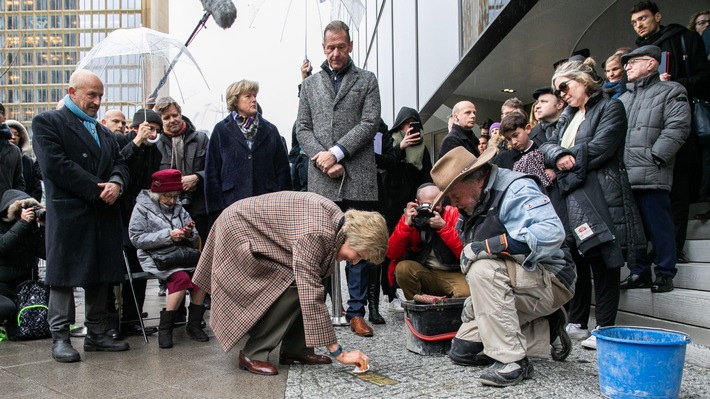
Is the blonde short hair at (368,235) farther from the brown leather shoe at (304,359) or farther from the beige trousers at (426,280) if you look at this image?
the beige trousers at (426,280)

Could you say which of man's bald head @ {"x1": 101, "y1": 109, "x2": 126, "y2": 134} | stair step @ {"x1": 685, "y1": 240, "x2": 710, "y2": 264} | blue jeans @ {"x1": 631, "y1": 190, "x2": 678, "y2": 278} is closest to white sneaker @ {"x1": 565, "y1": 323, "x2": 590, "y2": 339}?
blue jeans @ {"x1": 631, "y1": 190, "x2": 678, "y2": 278}

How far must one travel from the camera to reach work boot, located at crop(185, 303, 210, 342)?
4352 mm

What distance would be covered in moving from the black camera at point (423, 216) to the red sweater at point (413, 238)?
0.34 feet

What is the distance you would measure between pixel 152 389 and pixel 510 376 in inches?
67.5

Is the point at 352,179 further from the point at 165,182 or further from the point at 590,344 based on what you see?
the point at 590,344

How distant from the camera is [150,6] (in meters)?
8.18

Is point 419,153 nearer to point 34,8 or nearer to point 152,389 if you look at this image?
point 152,389

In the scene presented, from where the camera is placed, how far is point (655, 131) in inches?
169

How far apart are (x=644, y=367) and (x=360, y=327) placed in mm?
1964

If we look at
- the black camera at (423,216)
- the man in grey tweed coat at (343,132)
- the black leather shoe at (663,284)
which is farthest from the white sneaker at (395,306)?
the black leather shoe at (663,284)

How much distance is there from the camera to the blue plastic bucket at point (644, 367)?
2.66m

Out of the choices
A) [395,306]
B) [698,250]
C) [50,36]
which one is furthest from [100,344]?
[50,36]

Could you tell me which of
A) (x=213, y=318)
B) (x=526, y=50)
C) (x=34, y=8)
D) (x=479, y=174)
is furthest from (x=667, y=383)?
(x=34, y=8)

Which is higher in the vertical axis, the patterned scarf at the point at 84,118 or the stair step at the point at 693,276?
the patterned scarf at the point at 84,118
